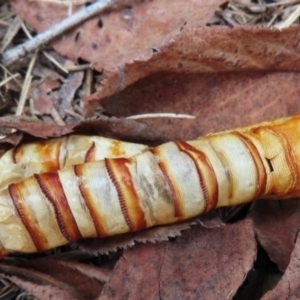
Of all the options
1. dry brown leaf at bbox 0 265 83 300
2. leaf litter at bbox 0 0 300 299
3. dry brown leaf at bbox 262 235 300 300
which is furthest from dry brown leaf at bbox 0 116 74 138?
dry brown leaf at bbox 262 235 300 300

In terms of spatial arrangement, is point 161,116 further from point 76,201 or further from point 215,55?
point 76,201

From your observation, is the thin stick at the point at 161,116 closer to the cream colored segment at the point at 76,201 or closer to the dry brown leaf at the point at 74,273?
the cream colored segment at the point at 76,201

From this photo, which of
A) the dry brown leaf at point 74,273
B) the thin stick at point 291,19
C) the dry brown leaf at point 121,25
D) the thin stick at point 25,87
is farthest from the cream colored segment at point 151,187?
the thin stick at point 291,19

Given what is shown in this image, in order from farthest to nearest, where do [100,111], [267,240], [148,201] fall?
[100,111], [267,240], [148,201]

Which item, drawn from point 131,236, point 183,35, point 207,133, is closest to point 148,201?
point 131,236

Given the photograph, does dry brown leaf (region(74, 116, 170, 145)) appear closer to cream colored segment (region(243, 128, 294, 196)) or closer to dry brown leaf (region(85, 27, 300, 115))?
dry brown leaf (region(85, 27, 300, 115))

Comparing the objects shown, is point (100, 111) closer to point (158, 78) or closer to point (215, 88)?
point (158, 78)
